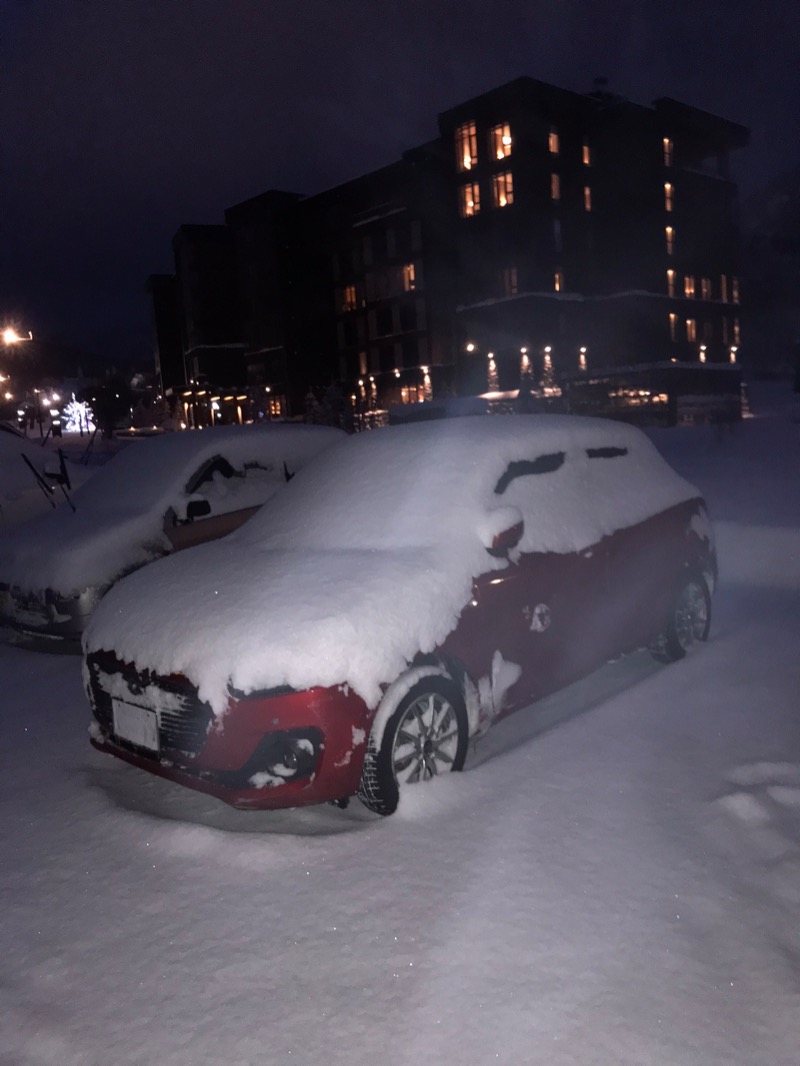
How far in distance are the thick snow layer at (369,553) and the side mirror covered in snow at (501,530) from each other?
43 millimetres

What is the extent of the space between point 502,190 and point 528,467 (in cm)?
4212

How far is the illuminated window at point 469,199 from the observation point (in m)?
44.2

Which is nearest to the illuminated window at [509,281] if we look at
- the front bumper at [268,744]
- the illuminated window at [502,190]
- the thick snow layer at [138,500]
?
the illuminated window at [502,190]

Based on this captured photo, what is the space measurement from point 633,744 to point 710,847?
100 cm

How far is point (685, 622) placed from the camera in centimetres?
579

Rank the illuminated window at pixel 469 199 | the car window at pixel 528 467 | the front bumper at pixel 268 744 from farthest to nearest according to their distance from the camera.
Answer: the illuminated window at pixel 469 199 → the car window at pixel 528 467 → the front bumper at pixel 268 744

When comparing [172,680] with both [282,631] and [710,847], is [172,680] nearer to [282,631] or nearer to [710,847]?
[282,631]

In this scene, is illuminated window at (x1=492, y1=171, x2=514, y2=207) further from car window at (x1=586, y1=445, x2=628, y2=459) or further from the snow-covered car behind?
car window at (x1=586, y1=445, x2=628, y2=459)

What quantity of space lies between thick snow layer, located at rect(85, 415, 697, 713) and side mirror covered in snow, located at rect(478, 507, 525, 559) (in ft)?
0.14

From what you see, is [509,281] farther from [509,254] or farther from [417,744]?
[417,744]

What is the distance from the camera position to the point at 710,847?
3406 mm

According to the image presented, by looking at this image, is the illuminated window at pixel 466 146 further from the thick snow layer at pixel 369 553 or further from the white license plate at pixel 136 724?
the white license plate at pixel 136 724

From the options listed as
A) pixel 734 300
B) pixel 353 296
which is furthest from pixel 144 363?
pixel 734 300

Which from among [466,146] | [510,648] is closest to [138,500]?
[510,648]
